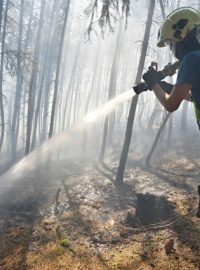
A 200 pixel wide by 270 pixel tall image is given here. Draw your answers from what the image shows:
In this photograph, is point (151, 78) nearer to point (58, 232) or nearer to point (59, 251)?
point (59, 251)

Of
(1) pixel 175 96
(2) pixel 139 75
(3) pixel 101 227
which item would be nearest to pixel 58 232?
(3) pixel 101 227

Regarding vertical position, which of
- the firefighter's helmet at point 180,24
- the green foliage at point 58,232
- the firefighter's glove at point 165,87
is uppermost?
the firefighter's helmet at point 180,24

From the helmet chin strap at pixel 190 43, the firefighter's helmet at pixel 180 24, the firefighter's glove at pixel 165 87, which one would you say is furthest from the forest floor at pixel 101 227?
the firefighter's helmet at pixel 180 24

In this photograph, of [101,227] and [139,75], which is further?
[139,75]

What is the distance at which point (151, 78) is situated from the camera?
10.8ft

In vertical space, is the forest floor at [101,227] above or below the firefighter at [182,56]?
below

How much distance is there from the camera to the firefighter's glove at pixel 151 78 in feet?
10.8

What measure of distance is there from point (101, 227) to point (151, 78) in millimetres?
6481

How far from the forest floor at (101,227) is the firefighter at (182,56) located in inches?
102

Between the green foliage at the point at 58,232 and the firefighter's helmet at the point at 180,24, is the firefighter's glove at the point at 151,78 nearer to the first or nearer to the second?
the firefighter's helmet at the point at 180,24

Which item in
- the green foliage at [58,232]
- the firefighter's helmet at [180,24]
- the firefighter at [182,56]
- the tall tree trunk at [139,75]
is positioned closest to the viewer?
the firefighter at [182,56]

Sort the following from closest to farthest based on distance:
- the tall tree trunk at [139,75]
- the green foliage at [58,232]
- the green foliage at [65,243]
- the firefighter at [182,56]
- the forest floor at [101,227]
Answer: the firefighter at [182,56] → the forest floor at [101,227] → the green foliage at [65,243] → the green foliage at [58,232] → the tall tree trunk at [139,75]

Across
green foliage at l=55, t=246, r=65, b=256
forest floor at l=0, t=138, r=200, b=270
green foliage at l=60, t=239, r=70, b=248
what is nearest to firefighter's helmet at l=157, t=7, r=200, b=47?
forest floor at l=0, t=138, r=200, b=270

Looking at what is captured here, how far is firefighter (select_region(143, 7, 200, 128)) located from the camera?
9.56 feet
